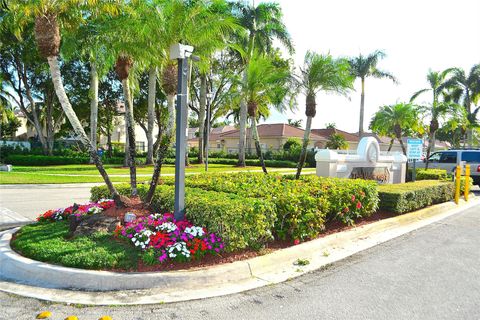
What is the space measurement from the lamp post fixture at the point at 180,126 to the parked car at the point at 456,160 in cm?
1800

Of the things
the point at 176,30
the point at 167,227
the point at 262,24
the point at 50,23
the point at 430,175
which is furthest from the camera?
the point at 262,24

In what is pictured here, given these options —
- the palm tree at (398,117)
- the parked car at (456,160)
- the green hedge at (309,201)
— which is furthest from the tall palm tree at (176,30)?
the palm tree at (398,117)

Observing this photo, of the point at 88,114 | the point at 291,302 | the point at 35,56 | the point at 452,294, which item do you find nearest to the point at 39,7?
the point at 291,302

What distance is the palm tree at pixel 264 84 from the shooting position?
12.8m

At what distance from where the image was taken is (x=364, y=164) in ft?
44.4

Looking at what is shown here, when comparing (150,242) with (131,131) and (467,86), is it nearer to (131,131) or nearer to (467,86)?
(131,131)

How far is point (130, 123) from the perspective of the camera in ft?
25.8

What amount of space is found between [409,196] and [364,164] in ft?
11.7

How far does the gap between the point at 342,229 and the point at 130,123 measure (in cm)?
486

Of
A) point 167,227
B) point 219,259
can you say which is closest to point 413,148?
point 219,259

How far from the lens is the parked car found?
19.4 meters

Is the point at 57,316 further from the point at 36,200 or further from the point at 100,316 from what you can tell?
the point at 36,200

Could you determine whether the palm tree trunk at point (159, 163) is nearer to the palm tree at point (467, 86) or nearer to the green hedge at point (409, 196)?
the green hedge at point (409, 196)

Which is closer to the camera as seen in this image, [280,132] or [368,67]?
[368,67]
